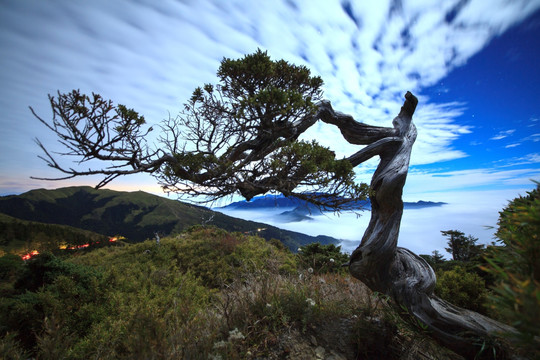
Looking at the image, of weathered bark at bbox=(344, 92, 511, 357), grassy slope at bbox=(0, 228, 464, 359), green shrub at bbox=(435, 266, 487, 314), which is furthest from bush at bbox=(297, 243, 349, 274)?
weathered bark at bbox=(344, 92, 511, 357)

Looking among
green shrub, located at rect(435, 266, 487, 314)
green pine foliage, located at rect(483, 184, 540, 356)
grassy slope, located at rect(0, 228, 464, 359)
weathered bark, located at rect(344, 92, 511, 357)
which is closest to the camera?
green pine foliage, located at rect(483, 184, 540, 356)

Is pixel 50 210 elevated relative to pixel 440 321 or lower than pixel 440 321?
elevated

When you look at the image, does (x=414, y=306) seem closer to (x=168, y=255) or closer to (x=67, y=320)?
(x=67, y=320)

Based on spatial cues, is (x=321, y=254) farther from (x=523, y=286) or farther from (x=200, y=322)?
(x=523, y=286)

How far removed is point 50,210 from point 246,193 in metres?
131

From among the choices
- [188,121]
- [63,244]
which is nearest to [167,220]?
[63,244]

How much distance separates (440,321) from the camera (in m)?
3.20

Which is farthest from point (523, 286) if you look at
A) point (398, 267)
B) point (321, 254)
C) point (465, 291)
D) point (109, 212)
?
point (109, 212)

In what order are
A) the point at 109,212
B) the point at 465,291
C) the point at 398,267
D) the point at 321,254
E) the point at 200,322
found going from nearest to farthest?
the point at 200,322 → the point at 398,267 → the point at 465,291 → the point at 321,254 → the point at 109,212

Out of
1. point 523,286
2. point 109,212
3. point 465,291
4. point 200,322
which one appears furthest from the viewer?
point 109,212

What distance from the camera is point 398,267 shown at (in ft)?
13.2

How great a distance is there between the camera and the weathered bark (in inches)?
120

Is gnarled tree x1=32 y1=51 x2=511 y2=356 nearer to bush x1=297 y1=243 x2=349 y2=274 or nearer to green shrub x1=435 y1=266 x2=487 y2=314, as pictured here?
green shrub x1=435 y1=266 x2=487 y2=314

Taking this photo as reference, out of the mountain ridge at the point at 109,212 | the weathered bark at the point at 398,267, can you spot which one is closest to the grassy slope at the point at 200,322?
the weathered bark at the point at 398,267
